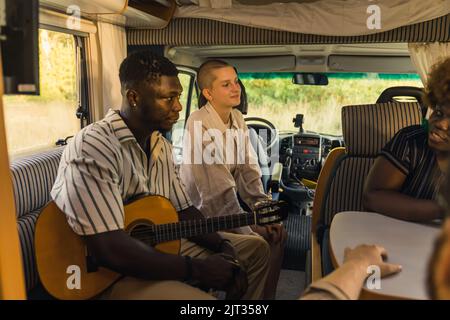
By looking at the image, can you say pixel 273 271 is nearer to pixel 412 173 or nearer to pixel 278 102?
pixel 412 173

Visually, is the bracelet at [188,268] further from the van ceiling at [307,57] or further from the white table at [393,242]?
the van ceiling at [307,57]

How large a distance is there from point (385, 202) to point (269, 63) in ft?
9.96

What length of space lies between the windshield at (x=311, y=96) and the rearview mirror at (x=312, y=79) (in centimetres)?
10

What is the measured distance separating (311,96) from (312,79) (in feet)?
0.77

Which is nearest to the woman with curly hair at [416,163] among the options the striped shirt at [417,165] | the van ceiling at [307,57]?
the striped shirt at [417,165]

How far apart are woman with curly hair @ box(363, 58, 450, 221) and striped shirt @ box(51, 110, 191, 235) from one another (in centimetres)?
101

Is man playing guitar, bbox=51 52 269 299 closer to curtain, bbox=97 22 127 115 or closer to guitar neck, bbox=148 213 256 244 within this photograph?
guitar neck, bbox=148 213 256 244

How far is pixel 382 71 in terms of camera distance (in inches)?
163

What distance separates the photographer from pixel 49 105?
8.39ft

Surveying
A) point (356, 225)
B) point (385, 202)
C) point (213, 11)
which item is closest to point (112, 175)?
point (356, 225)

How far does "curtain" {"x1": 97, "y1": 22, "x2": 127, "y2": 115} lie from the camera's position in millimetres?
2871

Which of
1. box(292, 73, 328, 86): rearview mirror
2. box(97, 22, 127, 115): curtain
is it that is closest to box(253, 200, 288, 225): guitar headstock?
box(97, 22, 127, 115): curtain

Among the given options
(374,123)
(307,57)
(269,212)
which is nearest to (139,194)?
(269,212)

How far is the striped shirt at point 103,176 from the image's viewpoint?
1.41 meters
